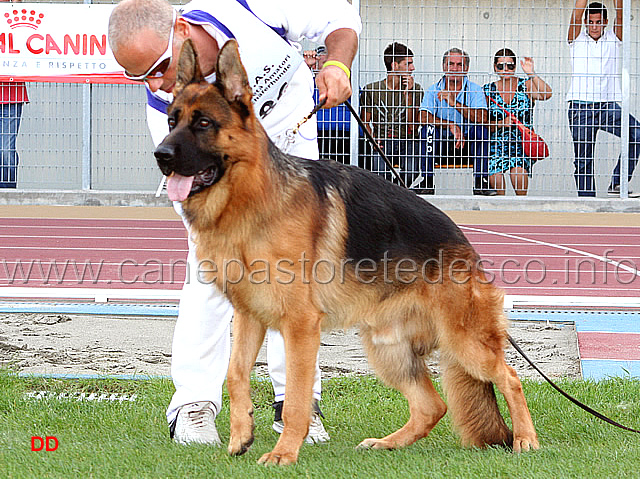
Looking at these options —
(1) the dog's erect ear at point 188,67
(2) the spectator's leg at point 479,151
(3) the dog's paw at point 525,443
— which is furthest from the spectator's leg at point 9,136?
(3) the dog's paw at point 525,443

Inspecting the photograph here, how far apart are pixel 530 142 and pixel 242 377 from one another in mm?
10207

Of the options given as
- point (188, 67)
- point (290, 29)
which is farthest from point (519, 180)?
point (188, 67)

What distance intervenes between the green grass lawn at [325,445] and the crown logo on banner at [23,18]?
9.26 metres

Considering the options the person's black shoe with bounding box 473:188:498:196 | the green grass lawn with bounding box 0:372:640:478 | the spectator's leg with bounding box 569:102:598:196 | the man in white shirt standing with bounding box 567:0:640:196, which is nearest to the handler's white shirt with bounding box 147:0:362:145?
the green grass lawn with bounding box 0:372:640:478

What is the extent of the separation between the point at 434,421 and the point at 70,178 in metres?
11.4

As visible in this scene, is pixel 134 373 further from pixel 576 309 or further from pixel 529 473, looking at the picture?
pixel 576 309

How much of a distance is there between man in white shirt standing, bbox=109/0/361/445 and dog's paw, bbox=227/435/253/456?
0.96ft

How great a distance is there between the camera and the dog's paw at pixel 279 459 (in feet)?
11.7

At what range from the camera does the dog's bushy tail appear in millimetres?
3895

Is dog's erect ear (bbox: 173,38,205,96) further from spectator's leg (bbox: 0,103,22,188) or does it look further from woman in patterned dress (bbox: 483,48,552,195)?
spectator's leg (bbox: 0,103,22,188)

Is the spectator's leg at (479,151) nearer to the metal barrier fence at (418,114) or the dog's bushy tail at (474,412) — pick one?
the metal barrier fence at (418,114)

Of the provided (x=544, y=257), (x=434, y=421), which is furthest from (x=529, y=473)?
(x=544, y=257)

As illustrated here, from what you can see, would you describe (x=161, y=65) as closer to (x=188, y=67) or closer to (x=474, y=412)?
(x=188, y=67)

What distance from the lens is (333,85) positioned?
396 centimetres
